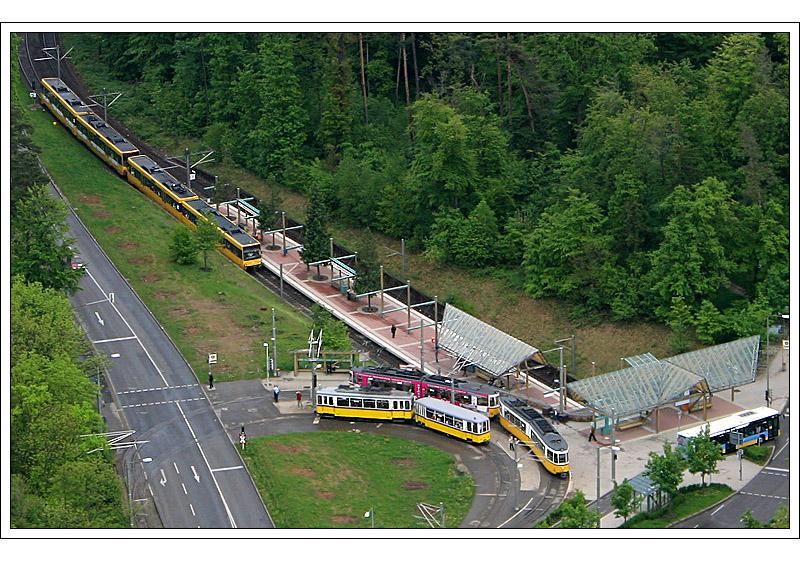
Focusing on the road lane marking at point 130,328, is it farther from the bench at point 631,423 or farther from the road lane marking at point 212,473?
the bench at point 631,423

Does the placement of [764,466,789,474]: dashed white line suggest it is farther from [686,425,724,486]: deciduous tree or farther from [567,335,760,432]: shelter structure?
[567,335,760,432]: shelter structure

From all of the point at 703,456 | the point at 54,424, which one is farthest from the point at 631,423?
the point at 54,424

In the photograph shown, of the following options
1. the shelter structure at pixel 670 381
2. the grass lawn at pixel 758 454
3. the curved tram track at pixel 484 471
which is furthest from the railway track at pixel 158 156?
the grass lawn at pixel 758 454

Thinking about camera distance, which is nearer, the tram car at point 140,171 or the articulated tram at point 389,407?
the articulated tram at point 389,407

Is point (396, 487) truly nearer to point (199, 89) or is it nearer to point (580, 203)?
point (580, 203)

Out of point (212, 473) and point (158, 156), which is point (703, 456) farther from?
point (158, 156)

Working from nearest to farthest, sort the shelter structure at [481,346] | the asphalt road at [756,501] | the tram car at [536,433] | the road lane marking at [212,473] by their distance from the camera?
the asphalt road at [756,501] < the road lane marking at [212,473] < the tram car at [536,433] < the shelter structure at [481,346]
